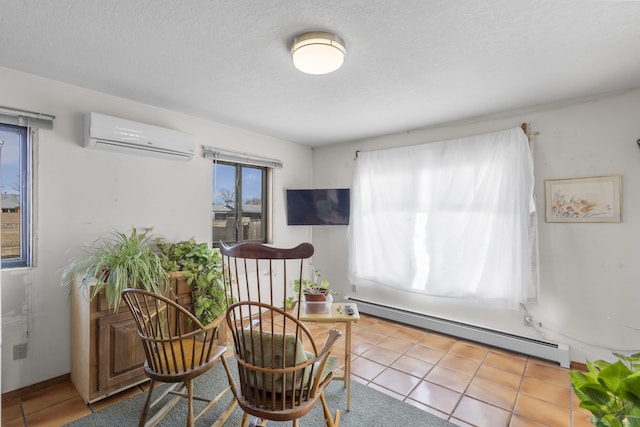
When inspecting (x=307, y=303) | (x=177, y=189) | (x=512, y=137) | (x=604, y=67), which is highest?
(x=604, y=67)

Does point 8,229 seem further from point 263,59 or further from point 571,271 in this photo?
point 571,271

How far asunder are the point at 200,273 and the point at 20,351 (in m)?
1.32

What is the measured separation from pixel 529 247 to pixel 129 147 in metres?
3.77

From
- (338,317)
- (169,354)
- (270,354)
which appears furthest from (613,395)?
(169,354)

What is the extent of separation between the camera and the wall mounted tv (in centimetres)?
414

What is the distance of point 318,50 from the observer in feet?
5.69

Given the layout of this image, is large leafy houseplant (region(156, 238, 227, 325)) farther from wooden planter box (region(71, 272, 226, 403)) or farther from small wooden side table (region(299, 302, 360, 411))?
small wooden side table (region(299, 302, 360, 411))

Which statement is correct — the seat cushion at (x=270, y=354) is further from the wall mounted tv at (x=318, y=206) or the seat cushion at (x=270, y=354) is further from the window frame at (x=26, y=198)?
the wall mounted tv at (x=318, y=206)

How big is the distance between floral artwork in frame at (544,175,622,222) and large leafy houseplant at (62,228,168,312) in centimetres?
347

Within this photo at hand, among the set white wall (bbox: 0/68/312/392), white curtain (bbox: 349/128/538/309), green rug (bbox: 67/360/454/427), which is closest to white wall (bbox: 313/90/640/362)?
white curtain (bbox: 349/128/538/309)

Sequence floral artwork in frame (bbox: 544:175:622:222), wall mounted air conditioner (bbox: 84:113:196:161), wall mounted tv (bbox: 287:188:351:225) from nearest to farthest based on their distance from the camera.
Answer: wall mounted air conditioner (bbox: 84:113:196:161), floral artwork in frame (bbox: 544:175:622:222), wall mounted tv (bbox: 287:188:351:225)

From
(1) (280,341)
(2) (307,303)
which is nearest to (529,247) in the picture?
(2) (307,303)

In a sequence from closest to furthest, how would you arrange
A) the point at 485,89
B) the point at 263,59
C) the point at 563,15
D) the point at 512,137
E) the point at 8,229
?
the point at 563,15 < the point at 263,59 < the point at 8,229 < the point at 485,89 < the point at 512,137

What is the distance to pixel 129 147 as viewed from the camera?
262cm
